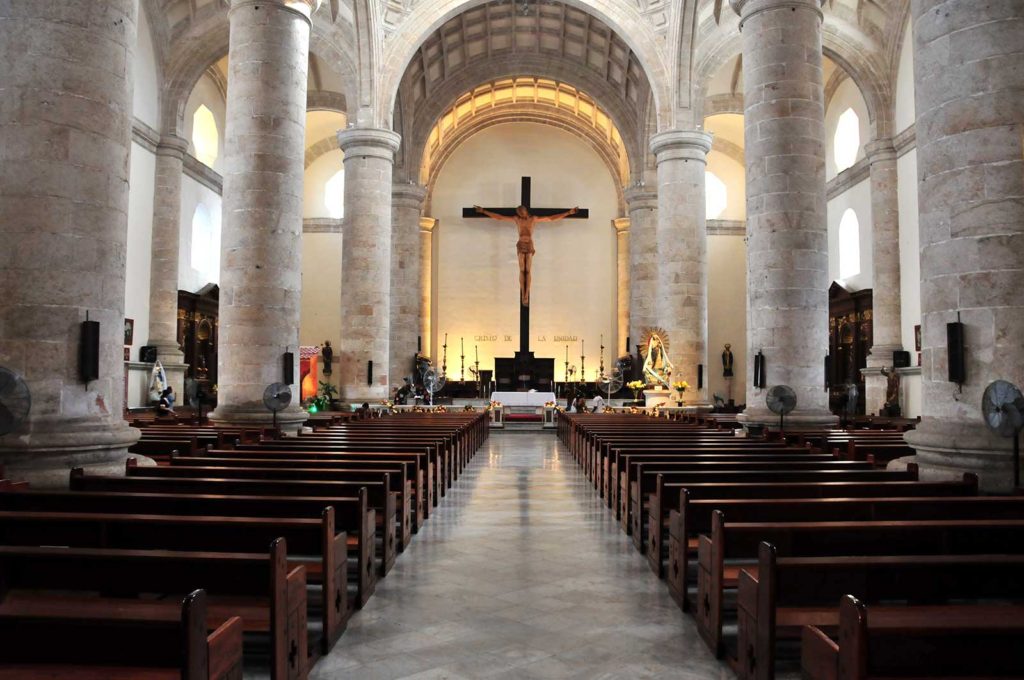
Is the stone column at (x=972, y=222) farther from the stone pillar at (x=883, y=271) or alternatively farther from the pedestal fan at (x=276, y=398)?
the stone pillar at (x=883, y=271)

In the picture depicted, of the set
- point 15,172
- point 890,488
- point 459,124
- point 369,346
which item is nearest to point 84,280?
point 15,172

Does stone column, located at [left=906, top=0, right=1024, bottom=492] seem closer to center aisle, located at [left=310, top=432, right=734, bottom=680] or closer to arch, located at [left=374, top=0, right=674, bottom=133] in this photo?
center aisle, located at [left=310, top=432, right=734, bottom=680]

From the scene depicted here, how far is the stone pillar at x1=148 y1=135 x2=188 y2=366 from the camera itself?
22.4 metres

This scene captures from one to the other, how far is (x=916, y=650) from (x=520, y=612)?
2914 millimetres

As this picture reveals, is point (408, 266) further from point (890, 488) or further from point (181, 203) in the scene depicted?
point (890, 488)

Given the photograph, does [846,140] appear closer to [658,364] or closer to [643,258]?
[643,258]

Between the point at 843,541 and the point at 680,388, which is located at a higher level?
the point at 680,388

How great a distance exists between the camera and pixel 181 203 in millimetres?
24031

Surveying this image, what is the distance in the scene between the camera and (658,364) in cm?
2212

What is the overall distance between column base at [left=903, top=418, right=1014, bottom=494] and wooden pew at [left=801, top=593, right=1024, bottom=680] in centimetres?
438

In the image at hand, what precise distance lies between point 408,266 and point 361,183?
33.4 feet

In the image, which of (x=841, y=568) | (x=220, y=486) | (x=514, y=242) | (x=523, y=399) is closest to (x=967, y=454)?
(x=841, y=568)

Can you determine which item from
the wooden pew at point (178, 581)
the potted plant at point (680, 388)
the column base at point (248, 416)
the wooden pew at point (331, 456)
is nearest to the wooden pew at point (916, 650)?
the wooden pew at point (178, 581)

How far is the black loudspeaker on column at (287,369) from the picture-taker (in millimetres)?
12336
